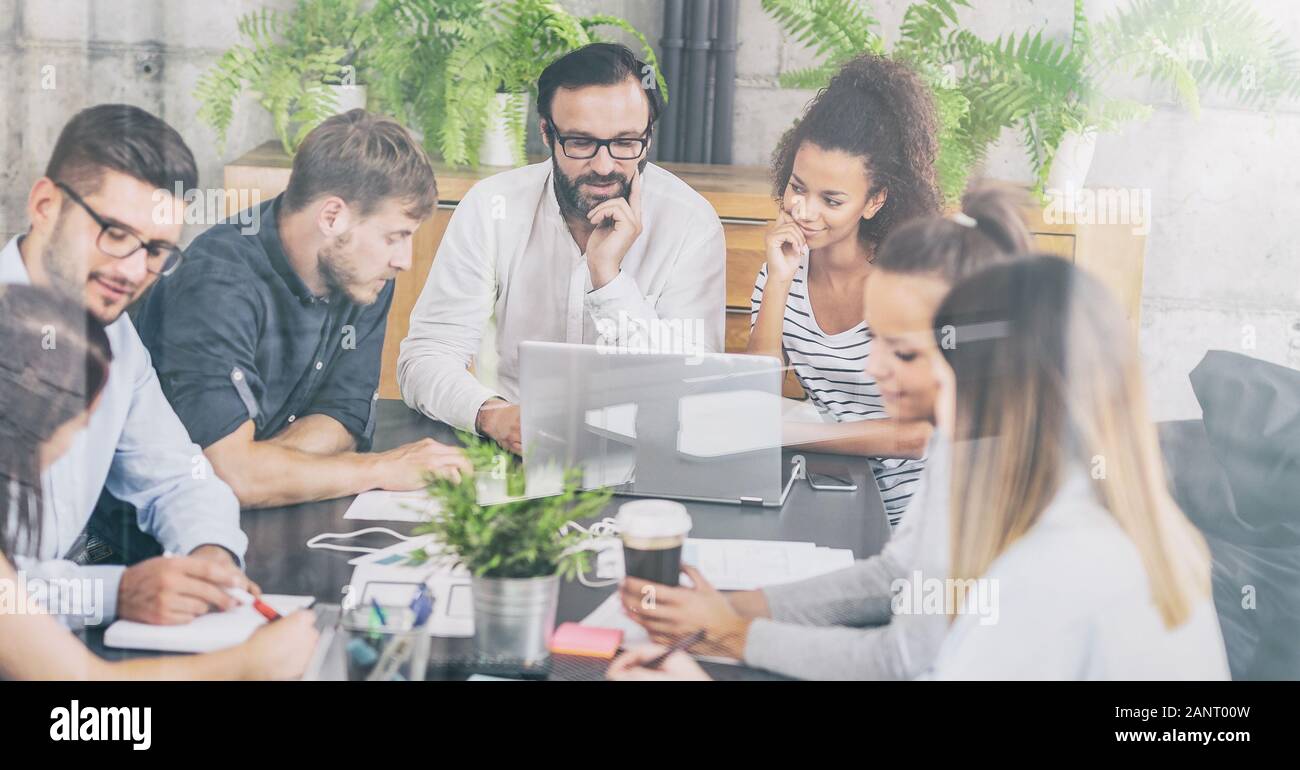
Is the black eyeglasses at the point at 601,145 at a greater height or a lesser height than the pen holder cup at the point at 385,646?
greater

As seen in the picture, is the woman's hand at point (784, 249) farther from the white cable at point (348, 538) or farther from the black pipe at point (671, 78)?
the white cable at point (348, 538)

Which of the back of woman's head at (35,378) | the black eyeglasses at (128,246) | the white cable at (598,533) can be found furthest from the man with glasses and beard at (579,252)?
the back of woman's head at (35,378)

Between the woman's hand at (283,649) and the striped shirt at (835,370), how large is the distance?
3.71ft

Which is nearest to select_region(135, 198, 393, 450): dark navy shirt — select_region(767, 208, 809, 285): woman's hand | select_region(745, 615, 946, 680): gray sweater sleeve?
select_region(767, 208, 809, 285): woman's hand

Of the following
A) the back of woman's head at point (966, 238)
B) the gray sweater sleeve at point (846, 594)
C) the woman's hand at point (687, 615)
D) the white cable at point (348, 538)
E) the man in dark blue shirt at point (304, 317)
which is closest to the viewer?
the woman's hand at point (687, 615)

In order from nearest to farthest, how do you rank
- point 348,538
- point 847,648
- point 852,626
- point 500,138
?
1. point 847,648
2. point 852,626
3. point 348,538
4. point 500,138

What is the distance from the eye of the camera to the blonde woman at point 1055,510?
5.52 ft

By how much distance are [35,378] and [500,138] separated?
3.36ft

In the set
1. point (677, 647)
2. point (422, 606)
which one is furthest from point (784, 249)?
point (422, 606)

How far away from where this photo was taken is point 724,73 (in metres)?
2.39

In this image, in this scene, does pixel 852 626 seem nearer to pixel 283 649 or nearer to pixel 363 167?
pixel 283 649
